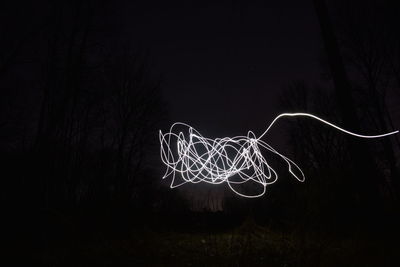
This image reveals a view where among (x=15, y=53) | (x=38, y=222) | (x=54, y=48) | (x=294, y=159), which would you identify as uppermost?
(x=54, y=48)

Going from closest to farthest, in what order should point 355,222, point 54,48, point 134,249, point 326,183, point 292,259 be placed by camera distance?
point 292,259, point 134,249, point 326,183, point 355,222, point 54,48

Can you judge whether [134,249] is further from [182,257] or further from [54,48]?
[54,48]

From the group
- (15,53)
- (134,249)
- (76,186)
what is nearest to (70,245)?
(134,249)

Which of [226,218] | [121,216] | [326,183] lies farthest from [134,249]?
[226,218]

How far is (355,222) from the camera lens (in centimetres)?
→ 773

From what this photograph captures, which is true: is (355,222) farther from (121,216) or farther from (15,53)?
(15,53)

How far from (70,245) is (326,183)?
5952 mm

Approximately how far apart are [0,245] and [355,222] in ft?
27.5

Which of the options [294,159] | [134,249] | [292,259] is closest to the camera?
[292,259]

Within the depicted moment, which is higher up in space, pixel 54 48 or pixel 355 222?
pixel 54 48

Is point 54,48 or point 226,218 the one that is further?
point 54,48

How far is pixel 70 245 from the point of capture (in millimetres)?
6324

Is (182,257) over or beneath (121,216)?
beneath

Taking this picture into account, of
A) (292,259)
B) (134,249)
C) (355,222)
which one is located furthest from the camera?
(355,222)
